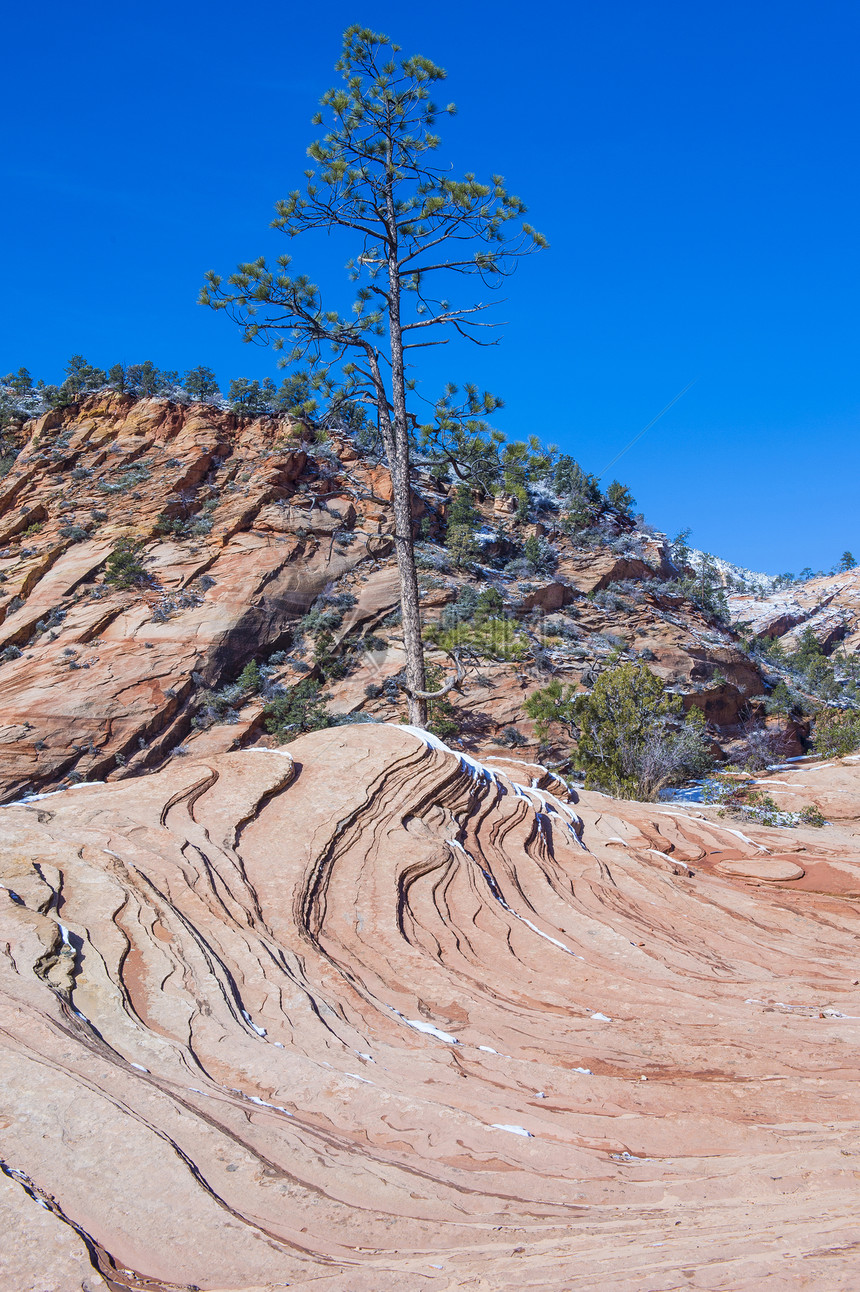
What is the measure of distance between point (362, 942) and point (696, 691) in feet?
68.5

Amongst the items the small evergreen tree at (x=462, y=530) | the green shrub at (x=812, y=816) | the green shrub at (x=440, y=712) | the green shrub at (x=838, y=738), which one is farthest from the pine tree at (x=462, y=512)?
the green shrub at (x=812, y=816)

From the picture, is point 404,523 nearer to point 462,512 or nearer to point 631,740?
point 631,740

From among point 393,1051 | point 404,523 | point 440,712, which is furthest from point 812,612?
point 393,1051

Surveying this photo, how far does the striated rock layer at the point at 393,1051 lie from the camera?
2611 millimetres

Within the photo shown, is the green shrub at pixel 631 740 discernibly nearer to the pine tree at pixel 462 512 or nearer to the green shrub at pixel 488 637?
the green shrub at pixel 488 637

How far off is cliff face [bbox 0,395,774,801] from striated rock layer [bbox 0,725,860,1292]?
13.2m

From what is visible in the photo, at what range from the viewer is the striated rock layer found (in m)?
2.61

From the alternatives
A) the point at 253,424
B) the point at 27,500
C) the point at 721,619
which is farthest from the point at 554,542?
the point at 27,500

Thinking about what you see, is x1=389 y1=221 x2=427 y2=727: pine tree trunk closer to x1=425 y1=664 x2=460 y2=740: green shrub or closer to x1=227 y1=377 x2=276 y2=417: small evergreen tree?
x1=425 y1=664 x2=460 y2=740: green shrub

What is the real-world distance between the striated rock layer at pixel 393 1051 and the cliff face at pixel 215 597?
1318 centimetres

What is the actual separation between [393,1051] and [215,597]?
21568 millimetres

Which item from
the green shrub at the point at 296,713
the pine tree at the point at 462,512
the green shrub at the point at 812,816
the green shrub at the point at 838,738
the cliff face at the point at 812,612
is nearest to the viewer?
the green shrub at the point at 812,816

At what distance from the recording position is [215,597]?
80.4 feet

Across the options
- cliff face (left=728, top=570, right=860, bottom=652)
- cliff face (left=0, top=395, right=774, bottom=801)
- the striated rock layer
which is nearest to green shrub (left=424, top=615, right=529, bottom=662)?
cliff face (left=0, top=395, right=774, bottom=801)
